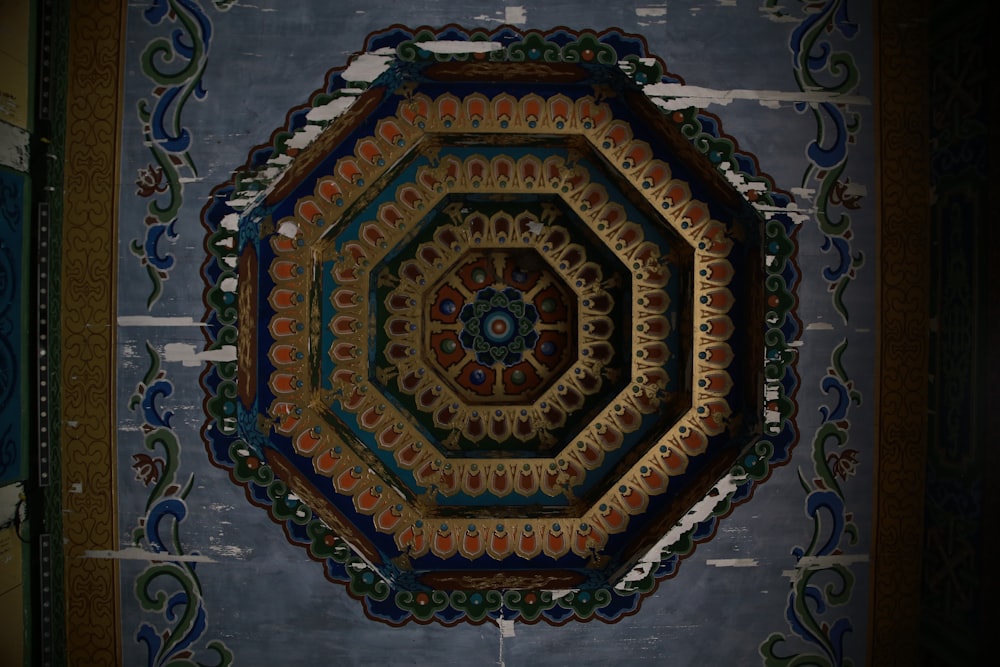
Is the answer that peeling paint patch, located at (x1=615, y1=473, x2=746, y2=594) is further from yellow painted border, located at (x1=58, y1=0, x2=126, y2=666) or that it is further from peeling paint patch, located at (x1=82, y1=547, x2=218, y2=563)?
yellow painted border, located at (x1=58, y1=0, x2=126, y2=666)

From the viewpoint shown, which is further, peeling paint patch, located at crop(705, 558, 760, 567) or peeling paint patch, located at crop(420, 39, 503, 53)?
peeling paint patch, located at crop(705, 558, 760, 567)

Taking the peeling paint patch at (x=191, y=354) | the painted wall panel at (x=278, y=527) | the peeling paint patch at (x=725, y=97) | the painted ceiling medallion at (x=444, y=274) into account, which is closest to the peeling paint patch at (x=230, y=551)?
the painted wall panel at (x=278, y=527)

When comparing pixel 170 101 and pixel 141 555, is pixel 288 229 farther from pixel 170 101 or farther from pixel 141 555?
pixel 141 555

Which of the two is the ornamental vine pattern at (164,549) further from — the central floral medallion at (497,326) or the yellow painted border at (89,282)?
the central floral medallion at (497,326)

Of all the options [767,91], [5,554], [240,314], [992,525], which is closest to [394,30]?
[240,314]

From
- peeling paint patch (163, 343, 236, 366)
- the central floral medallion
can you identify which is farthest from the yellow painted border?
the central floral medallion
